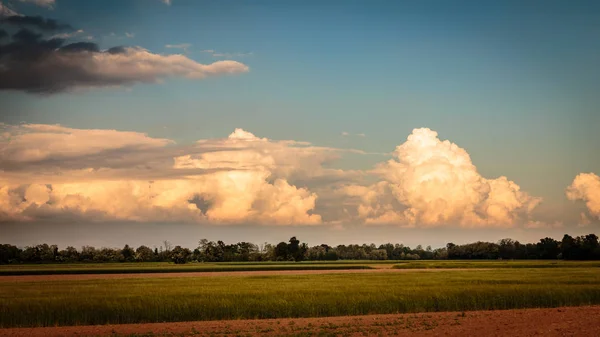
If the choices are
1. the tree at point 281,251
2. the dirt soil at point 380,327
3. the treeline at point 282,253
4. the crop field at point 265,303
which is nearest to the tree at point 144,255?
the treeline at point 282,253

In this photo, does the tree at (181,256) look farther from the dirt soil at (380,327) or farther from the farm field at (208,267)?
the dirt soil at (380,327)

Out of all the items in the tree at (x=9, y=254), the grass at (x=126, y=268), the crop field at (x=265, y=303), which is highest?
the tree at (x=9, y=254)

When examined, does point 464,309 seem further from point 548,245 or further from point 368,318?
point 548,245

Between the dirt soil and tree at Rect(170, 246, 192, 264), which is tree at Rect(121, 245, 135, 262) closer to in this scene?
tree at Rect(170, 246, 192, 264)

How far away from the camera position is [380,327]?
102ft

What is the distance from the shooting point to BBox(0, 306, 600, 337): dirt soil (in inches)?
1153

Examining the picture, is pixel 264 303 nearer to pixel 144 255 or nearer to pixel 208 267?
pixel 208 267

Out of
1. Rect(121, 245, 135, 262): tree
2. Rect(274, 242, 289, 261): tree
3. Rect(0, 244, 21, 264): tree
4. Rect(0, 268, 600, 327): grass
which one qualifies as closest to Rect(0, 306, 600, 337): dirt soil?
Rect(0, 268, 600, 327): grass

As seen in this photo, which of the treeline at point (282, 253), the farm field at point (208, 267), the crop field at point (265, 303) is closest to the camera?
the crop field at point (265, 303)

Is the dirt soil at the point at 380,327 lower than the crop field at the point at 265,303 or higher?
lower

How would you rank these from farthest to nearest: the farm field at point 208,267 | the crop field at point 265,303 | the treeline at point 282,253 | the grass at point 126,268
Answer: the treeline at point 282,253 → the farm field at point 208,267 → the grass at point 126,268 → the crop field at point 265,303

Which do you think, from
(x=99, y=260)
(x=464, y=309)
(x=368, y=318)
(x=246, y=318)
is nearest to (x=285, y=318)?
(x=246, y=318)

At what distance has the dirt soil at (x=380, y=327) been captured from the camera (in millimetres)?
29281

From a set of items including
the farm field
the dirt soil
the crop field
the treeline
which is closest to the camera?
the dirt soil
